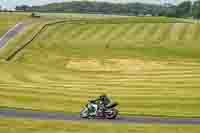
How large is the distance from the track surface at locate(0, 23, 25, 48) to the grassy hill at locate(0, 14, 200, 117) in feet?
6.05

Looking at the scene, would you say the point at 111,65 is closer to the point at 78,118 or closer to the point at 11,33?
the point at 11,33

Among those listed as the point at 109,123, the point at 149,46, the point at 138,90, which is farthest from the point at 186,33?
the point at 109,123

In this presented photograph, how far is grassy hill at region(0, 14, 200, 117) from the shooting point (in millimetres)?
40500

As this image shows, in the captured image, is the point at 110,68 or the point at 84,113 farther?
the point at 110,68

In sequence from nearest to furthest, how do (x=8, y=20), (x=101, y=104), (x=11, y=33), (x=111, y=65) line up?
(x=101, y=104) < (x=111, y=65) < (x=11, y=33) < (x=8, y=20)

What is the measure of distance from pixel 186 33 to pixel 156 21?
17253 mm

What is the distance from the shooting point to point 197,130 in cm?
2903

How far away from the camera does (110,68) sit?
6862cm

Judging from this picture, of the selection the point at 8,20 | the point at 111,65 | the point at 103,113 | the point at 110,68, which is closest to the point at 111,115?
the point at 103,113

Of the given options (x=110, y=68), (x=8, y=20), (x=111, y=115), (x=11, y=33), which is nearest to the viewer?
(x=111, y=115)

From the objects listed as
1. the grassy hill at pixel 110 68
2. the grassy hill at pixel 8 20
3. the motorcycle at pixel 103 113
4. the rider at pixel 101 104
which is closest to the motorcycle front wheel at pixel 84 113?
the motorcycle at pixel 103 113

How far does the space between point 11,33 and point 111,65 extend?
28738mm

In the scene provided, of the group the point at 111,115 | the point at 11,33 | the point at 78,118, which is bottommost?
the point at 78,118

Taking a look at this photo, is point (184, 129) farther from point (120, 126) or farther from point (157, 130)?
point (120, 126)
